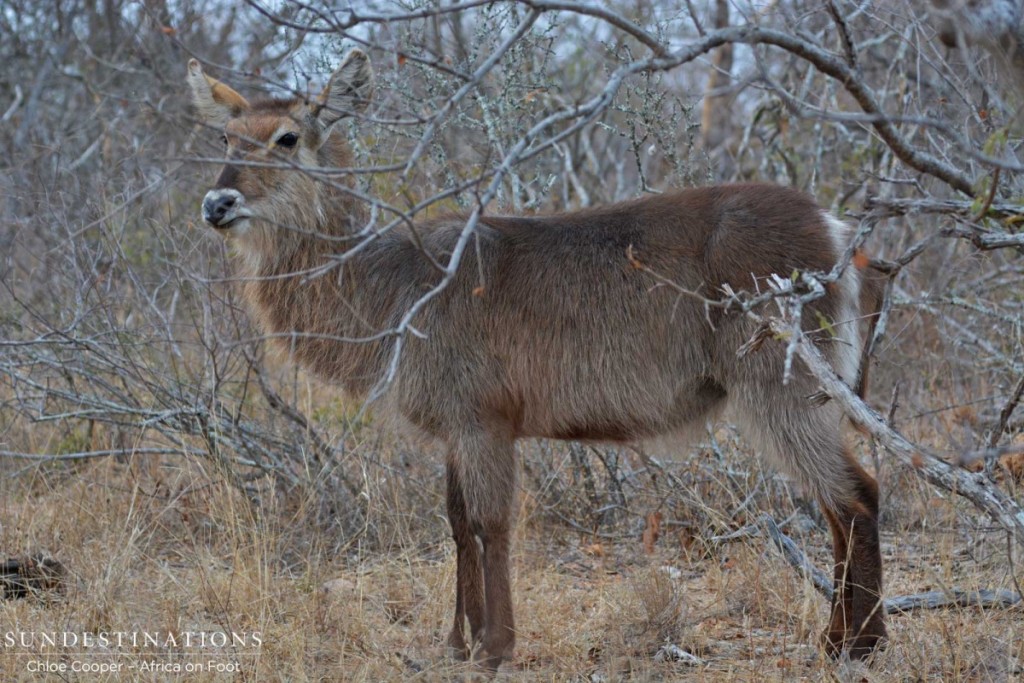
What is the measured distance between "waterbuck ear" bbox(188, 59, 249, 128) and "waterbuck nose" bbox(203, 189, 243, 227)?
1.85ft

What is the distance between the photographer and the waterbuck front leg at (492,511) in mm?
4238

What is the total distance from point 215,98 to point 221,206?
768 millimetres

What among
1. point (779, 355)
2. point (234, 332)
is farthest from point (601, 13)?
point (234, 332)

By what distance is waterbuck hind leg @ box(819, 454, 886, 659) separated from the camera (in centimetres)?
404

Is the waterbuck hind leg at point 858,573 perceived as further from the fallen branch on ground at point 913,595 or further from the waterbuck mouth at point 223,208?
the waterbuck mouth at point 223,208

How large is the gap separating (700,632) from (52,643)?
2.45 metres

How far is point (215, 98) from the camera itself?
4871 millimetres

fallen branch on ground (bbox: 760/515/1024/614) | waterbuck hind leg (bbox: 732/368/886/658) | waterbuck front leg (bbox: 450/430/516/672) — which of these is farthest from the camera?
waterbuck front leg (bbox: 450/430/516/672)

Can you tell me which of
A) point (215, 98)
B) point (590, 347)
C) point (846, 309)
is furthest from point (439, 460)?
point (846, 309)

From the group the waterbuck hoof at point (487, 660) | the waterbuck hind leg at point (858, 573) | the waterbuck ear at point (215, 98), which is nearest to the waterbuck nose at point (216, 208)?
the waterbuck ear at point (215, 98)

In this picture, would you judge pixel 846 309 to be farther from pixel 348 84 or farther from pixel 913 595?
pixel 348 84

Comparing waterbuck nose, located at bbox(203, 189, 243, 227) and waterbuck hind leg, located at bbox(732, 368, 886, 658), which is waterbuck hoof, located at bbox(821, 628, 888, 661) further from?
waterbuck nose, located at bbox(203, 189, 243, 227)

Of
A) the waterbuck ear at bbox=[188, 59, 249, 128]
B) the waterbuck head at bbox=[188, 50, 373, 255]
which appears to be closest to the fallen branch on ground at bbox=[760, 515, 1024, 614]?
the waterbuck head at bbox=[188, 50, 373, 255]

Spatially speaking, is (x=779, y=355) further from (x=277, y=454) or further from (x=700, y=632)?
(x=277, y=454)
